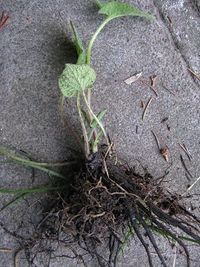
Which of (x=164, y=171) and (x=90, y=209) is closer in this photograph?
(x=90, y=209)

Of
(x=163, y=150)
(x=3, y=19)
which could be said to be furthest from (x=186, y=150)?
(x=3, y=19)

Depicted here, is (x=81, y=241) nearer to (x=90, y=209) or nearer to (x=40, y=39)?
(x=90, y=209)

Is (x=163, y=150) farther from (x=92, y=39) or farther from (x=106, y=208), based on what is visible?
(x=92, y=39)

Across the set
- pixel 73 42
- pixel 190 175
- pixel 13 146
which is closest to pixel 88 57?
pixel 73 42

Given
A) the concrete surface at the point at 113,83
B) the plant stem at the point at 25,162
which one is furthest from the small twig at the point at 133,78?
the plant stem at the point at 25,162

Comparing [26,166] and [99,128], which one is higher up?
[99,128]

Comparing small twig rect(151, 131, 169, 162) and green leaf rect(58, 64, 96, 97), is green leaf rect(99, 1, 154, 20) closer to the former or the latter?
green leaf rect(58, 64, 96, 97)
